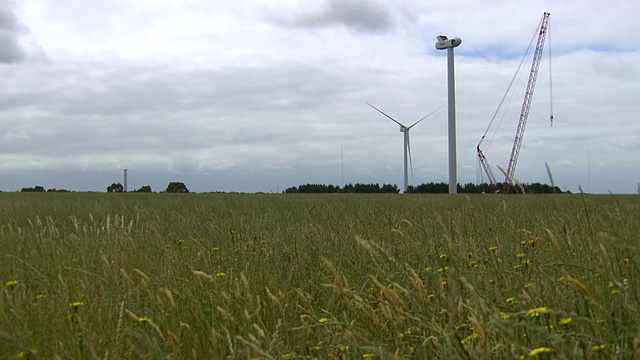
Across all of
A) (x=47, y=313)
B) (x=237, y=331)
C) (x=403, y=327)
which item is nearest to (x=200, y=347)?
(x=237, y=331)

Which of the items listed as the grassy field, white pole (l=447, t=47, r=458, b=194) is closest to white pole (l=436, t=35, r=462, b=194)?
white pole (l=447, t=47, r=458, b=194)

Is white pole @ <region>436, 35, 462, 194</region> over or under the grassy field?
over

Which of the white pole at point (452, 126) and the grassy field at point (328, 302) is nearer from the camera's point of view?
the grassy field at point (328, 302)

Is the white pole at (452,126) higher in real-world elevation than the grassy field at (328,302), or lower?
higher

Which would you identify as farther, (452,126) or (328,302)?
(452,126)

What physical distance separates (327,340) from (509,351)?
1056 mm

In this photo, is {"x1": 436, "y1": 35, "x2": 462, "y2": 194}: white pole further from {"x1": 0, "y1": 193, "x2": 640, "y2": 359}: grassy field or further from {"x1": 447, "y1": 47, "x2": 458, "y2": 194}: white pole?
{"x1": 0, "y1": 193, "x2": 640, "y2": 359}: grassy field

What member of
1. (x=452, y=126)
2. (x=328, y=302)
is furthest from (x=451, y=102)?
(x=328, y=302)

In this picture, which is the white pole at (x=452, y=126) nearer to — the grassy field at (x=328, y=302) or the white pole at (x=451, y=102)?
the white pole at (x=451, y=102)


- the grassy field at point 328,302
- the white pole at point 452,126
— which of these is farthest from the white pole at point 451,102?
the grassy field at point 328,302

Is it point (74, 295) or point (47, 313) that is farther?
point (74, 295)

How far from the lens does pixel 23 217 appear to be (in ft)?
39.5

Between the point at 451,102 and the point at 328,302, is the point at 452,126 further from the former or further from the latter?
the point at 328,302

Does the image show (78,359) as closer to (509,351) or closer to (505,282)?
(509,351)
